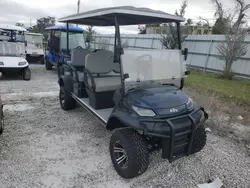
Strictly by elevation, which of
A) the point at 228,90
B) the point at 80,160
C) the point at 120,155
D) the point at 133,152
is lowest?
the point at 80,160

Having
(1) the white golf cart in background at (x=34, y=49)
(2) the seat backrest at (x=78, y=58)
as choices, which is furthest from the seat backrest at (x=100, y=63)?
(1) the white golf cart in background at (x=34, y=49)

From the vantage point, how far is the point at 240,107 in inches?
230

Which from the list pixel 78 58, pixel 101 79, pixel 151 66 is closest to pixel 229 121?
pixel 151 66

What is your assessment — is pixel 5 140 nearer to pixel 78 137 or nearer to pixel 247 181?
pixel 78 137

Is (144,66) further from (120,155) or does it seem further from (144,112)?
(120,155)

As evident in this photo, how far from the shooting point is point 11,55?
8.25 meters

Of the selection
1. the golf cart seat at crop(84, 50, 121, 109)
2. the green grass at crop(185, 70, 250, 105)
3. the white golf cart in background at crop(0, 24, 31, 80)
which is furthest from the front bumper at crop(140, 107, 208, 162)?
the white golf cart in background at crop(0, 24, 31, 80)

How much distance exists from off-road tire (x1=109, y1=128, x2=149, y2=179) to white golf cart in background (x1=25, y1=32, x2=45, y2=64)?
35.6 feet

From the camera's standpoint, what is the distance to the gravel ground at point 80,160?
2.66 m

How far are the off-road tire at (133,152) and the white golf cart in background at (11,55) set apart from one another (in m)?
6.61

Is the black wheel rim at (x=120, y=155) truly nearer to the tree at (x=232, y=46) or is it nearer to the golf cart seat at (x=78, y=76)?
the golf cart seat at (x=78, y=76)

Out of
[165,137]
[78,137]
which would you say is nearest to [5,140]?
[78,137]

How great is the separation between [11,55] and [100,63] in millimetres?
5550

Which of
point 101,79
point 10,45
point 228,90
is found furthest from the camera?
point 10,45
